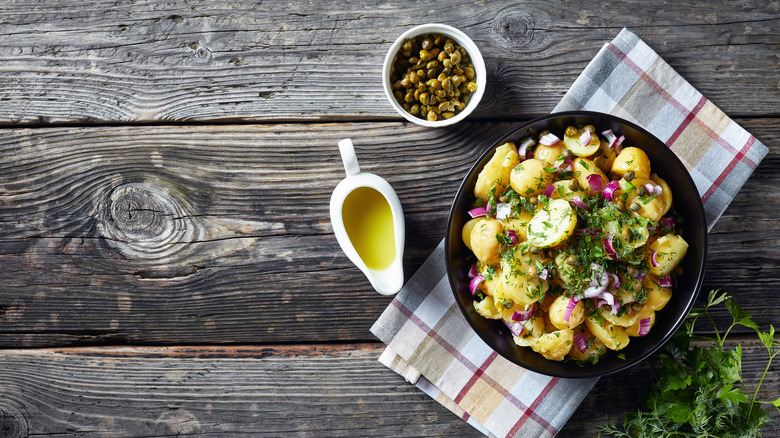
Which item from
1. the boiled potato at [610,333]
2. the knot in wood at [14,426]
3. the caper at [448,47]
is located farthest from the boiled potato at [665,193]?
the knot in wood at [14,426]

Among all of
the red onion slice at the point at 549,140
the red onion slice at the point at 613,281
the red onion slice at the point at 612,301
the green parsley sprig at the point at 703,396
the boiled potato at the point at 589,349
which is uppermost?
the red onion slice at the point at 549,140

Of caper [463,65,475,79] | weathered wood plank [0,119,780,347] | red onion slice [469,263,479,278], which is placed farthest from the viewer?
weathered wood plank [0,119,780,347]

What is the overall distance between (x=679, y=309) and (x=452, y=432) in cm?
78

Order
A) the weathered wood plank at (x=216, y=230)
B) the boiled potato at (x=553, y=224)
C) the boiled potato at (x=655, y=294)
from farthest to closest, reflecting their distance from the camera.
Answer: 1. the weathered wood plank at (x=216, y=230)
2. the boiled potato at (x=655, y=294)
3. the boiled potato at (x=553, y=224)

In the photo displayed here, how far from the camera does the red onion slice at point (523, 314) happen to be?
1319 millimetres

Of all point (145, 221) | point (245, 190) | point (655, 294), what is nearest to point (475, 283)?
point (655, 294)

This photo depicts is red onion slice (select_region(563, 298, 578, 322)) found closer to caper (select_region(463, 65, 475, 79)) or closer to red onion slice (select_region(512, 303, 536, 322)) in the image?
red onion slice (select_region(512, 303, 536, 322))

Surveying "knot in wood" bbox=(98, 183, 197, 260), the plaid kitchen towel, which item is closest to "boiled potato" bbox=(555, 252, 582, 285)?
the plaid kitchen towel

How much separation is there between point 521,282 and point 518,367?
442mm

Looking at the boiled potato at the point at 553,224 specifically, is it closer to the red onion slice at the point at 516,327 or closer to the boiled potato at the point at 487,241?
the boiled potato at the point at 487,241

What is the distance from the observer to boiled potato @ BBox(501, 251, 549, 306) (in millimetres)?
1261

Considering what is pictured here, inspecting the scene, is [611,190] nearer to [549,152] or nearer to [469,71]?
[549,152]

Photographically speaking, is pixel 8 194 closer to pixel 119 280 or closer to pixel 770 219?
pixel 119 280

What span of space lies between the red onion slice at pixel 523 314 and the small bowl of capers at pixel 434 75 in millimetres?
557
